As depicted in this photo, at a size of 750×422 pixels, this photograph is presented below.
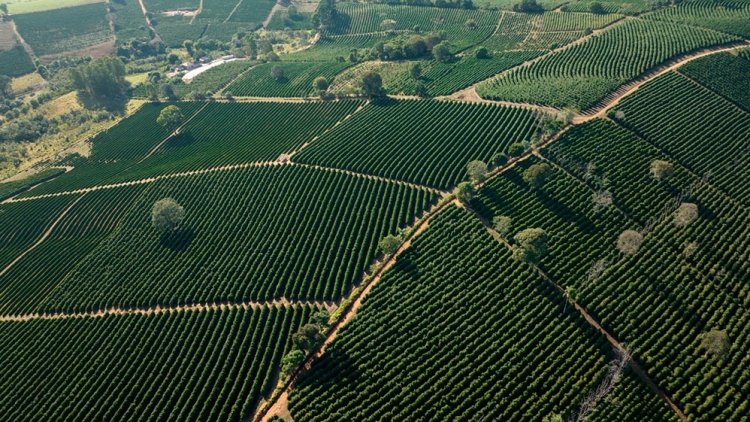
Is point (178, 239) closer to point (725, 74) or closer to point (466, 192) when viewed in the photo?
point (466, 192)

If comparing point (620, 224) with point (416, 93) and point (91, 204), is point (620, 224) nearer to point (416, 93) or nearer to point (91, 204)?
point (416, 93)

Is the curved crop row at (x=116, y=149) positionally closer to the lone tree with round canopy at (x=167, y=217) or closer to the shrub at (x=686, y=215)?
the lone tree with round canopy at (x=167, y=217)

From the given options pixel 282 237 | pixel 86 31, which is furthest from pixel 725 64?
pixel 86 31

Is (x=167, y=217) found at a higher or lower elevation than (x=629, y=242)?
higher

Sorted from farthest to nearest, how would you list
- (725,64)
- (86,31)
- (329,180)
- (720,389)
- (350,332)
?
(86,31) → (725,64) → (329,180) → (350,332) → (720,389)

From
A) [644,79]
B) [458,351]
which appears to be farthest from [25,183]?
[644,79]
